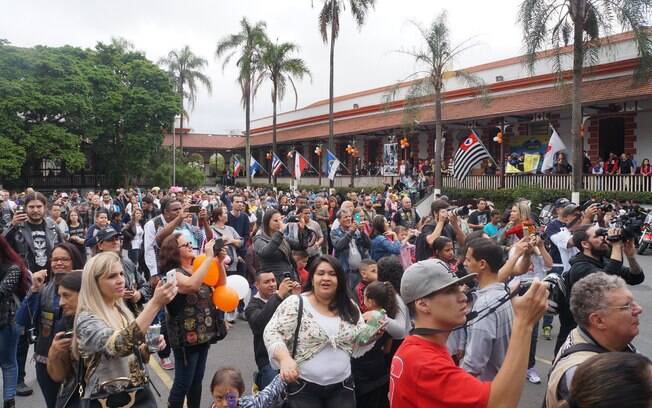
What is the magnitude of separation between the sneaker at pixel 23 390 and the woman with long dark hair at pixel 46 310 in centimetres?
102

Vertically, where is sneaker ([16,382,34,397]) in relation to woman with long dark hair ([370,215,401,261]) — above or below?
below

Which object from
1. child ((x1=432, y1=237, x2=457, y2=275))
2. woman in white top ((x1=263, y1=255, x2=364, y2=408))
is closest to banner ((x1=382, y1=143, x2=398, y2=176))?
child ((x1=432, y1=237, x2=457, y2=275))

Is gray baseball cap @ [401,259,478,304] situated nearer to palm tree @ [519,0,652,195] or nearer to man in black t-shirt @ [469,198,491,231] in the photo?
man in black t-shirt @ [469,198,491,231]

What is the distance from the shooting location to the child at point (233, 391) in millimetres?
2912

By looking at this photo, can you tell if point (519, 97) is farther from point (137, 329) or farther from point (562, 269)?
point (137, 329)

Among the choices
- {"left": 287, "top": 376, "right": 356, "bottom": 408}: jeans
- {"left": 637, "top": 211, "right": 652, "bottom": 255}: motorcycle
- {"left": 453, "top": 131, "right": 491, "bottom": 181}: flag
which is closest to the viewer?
{"left": 287, "top": 376, "right": 356, "bottom": 408}: jeans

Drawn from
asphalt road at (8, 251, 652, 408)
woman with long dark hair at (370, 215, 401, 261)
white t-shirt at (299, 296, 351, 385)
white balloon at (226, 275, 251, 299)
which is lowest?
asphalt road at (8, 251, 652, 408)

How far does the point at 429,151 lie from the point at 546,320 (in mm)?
23013

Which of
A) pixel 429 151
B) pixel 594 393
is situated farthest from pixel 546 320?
pixel 429 151

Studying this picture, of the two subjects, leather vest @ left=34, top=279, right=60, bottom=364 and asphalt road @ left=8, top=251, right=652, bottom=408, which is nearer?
leather vest @ left=34, top=279, right=60, bottom=364

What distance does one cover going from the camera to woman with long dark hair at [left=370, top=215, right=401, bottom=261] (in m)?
7.27

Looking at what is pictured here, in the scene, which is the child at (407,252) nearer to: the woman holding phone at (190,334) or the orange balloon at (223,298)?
the orange balloon at (223,298)

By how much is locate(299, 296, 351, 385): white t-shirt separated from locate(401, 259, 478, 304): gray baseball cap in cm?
101

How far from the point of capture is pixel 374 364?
151 inches
